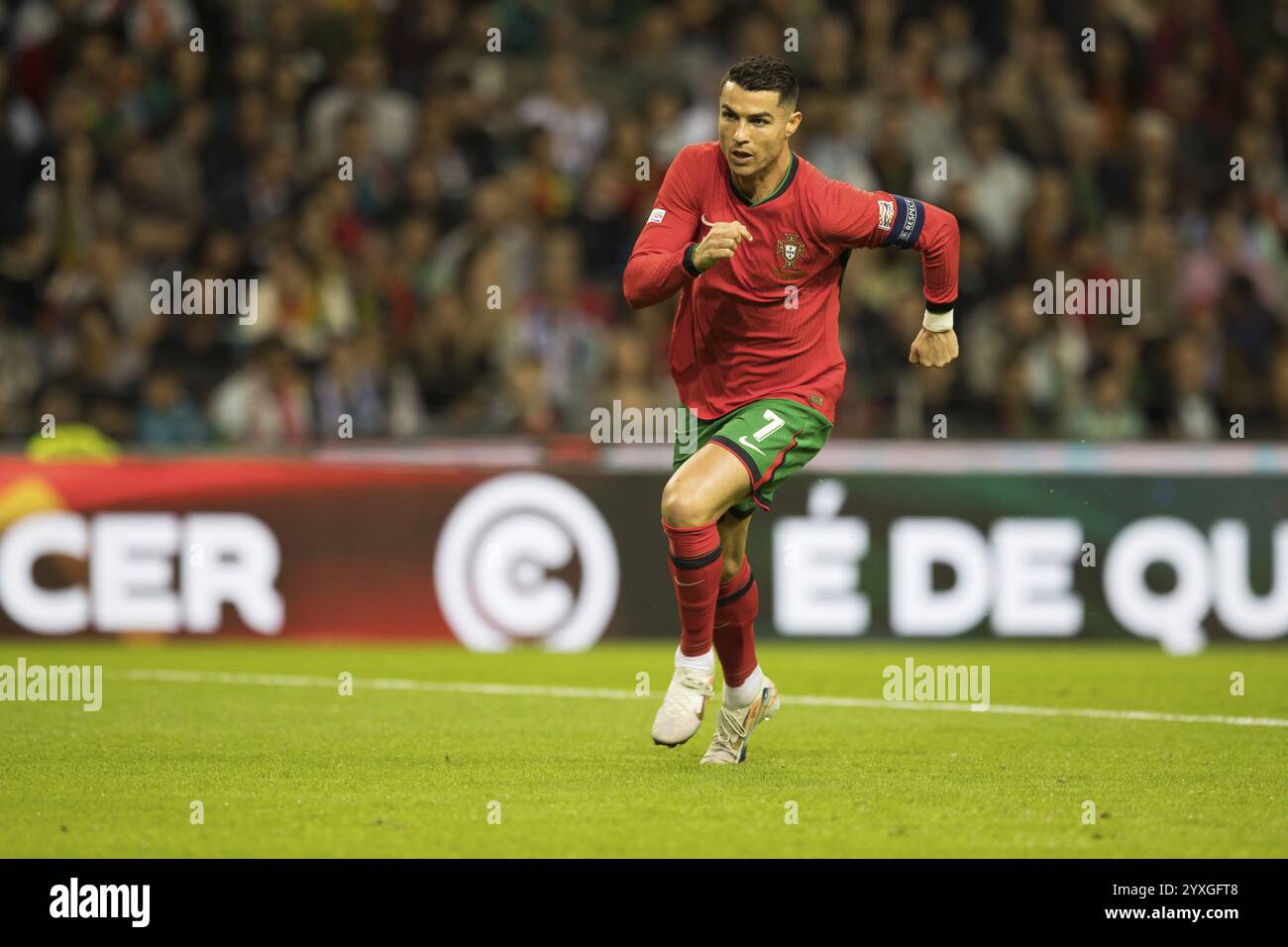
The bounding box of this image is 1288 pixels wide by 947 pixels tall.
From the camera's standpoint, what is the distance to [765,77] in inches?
291

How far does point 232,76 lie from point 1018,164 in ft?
19.7

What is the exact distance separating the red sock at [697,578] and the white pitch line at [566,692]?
2204 millimetres

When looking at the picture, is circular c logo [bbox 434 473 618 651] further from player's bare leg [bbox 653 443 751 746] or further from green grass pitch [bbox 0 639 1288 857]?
player's bare leg [bbox 653 443 751 746]

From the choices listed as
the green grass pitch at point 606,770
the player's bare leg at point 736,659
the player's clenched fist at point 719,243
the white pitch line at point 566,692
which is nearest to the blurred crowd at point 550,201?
the white pitch line at point 566,692

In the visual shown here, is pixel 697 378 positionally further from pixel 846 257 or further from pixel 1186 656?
pixel 1186 656

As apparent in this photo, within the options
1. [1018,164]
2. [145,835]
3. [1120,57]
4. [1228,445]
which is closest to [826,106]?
[1018,164]

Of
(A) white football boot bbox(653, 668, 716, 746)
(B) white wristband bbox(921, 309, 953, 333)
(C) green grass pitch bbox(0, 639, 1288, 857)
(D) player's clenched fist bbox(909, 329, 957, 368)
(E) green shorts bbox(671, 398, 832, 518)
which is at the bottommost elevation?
(C) green grass pitch bbox(0, 639, 1288, 857)

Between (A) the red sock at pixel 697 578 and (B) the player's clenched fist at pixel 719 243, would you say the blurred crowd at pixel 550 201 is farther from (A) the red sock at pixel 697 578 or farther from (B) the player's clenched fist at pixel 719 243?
(B) the player's clenched fist at pixel 719 243

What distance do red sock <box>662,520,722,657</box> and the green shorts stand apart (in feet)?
0.83

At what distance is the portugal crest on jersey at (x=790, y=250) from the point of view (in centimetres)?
764

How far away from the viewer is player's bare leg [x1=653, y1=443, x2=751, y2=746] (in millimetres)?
7383

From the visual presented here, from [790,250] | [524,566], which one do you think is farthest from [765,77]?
[524,566]

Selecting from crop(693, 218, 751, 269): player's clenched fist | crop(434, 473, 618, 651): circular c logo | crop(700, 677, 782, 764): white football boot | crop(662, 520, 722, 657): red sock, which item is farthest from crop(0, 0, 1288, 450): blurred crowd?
crop(693, 218, 751, 269): player's clenched fist
